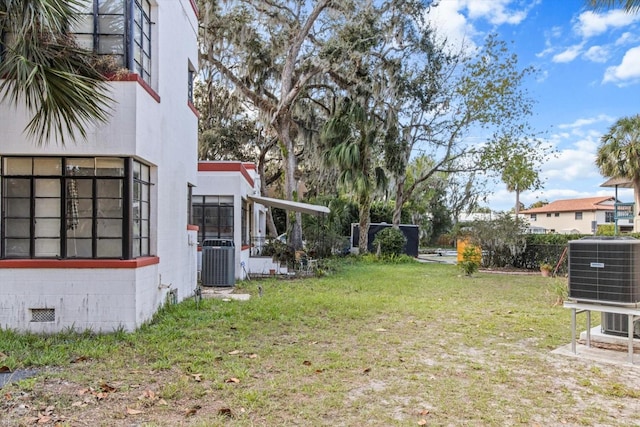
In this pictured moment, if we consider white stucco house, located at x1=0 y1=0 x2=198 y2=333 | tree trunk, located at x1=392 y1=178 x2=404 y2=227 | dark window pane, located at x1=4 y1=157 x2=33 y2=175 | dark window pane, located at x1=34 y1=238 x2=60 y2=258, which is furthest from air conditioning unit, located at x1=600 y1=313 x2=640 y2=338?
tree trunk, located at x1=392 y1=178 x2=404 y2=227

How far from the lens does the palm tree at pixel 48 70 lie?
5.51 m

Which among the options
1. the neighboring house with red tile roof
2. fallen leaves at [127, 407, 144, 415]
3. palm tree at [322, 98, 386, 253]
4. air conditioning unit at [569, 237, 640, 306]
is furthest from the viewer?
the neighboring house with red tile roof

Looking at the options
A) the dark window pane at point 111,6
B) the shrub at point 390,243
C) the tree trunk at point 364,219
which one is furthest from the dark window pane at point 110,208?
the shrub at point 390,243

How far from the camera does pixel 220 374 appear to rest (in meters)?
5.12

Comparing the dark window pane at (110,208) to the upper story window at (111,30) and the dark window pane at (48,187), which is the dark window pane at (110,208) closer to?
the dark window pane at (48,187)

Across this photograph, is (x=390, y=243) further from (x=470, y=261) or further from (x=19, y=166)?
(x=19, y=166)

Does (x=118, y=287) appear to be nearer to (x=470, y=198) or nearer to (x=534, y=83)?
(x=534, y=83)

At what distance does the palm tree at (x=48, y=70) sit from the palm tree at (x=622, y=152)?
2481 cm

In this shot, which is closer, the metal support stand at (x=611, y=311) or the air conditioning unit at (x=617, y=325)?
the metal support stand at (x=611, y=311)

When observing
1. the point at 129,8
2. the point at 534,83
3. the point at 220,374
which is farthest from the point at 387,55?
the point at 220,374

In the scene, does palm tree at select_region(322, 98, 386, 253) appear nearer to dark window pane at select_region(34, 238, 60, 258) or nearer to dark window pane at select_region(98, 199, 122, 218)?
dark window pane at select_region(98, 199, 122, 218)

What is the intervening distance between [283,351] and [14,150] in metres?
4.71

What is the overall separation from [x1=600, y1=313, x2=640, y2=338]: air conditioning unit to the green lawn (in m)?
0.63

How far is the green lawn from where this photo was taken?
4.10 metres
